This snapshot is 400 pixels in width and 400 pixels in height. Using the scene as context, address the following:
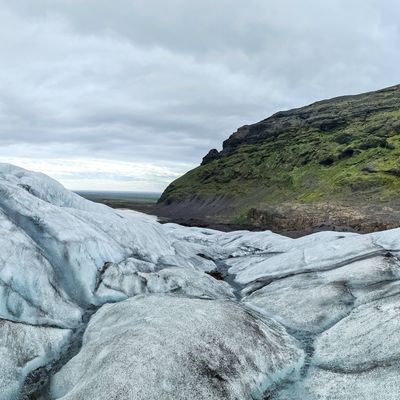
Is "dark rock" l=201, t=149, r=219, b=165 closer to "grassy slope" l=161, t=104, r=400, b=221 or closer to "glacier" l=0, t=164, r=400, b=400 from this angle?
"grassy slope" l=161, t=104, r=400, b=221

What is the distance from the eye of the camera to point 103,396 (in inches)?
505

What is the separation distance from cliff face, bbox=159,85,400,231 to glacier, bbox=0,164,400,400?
2289 inches

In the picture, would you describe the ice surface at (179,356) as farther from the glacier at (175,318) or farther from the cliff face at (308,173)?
the cliff face at (308,173)

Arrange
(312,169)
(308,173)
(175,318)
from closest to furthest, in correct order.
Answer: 1. (175,318)
2. (308,173)
3. (312,169)

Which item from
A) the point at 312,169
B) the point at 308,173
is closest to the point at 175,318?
the point at 308,173

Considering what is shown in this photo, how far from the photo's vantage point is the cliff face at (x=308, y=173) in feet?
306

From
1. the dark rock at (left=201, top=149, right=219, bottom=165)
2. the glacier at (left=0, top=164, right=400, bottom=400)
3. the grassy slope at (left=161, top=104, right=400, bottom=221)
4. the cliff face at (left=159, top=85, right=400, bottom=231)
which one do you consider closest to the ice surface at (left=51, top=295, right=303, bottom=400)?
the glacier at (left=0, top=164, right=400, bottom=400)

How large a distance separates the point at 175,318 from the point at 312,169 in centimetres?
11516

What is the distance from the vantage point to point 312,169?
414 ft

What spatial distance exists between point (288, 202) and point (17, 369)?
99.0 metres

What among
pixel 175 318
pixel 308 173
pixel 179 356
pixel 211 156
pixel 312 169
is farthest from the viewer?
pixel 211 156

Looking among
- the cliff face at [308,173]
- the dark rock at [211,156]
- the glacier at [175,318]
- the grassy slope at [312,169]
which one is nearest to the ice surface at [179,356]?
the glacier at [175,318]

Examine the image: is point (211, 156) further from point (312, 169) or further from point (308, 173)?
point (308, 173)

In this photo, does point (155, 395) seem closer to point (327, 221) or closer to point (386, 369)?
point (386, 369)
